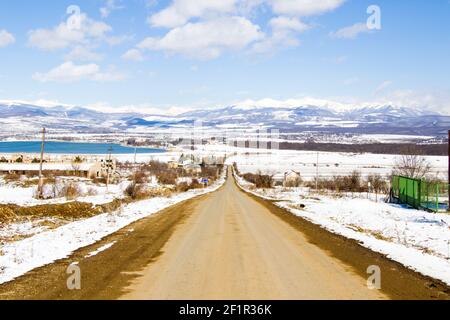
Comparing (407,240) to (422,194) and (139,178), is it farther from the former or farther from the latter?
(139,178)

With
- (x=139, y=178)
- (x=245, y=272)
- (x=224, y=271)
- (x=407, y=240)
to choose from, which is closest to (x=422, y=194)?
(x=407, y=240)

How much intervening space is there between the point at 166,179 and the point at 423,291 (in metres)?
90.7

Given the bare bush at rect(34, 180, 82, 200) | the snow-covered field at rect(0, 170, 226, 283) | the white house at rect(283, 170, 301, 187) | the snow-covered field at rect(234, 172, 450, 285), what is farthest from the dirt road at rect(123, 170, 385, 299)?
the white house at rect(283, 170, 301, 187)

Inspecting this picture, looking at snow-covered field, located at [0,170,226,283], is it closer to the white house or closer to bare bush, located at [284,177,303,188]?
bare bush, located at [284,177,303,188]

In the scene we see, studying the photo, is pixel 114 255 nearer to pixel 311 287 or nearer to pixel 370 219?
pixel 311 287

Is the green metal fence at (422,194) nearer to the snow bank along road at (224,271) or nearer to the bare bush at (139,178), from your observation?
the snow bank along road at (224,271)

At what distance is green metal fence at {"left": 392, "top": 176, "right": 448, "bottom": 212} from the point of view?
116ft

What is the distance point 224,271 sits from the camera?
10172 millimetres

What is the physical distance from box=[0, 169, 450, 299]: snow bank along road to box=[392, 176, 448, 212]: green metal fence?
22063 mm

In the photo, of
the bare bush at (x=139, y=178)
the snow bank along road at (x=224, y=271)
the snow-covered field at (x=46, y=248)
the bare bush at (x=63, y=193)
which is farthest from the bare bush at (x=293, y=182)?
the snow bank along road at (x=224, y=271)

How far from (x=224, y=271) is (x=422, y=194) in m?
30.3

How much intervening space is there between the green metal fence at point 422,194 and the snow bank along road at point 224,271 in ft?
72.4
